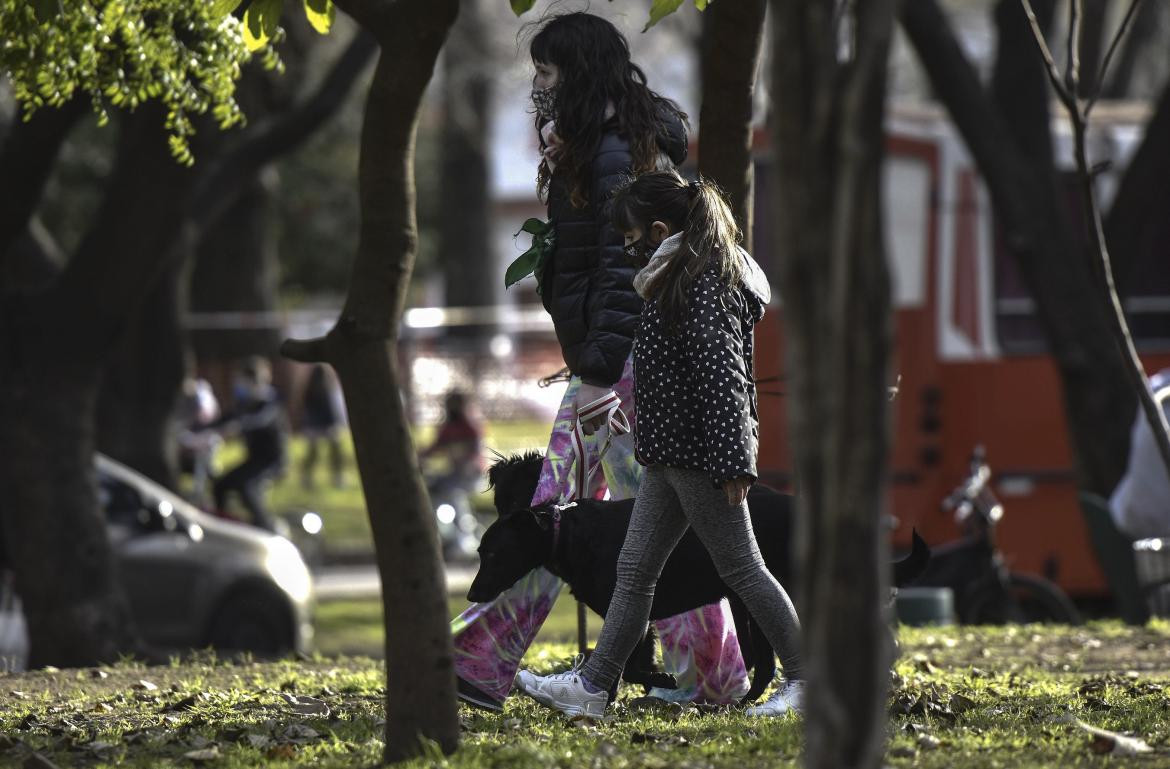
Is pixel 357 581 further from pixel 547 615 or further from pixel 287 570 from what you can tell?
pixel 547 615

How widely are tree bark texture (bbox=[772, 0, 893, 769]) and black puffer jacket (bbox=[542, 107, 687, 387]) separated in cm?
219

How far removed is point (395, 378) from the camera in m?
4.97

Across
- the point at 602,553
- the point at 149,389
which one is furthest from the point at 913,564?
the point at 149,389

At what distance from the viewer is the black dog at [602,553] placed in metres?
5.69

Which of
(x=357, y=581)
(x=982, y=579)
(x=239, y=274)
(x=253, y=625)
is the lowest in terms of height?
(x=357, y=581)

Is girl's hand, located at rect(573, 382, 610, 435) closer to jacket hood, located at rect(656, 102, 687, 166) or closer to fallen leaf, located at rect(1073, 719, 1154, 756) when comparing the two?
jacket hood, located at rect(656, 102, 687, 166)

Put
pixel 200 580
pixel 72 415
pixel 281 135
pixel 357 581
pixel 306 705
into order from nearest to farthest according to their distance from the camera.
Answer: pixel 306 705
pixel 72 415
pixel 200 580
pixel 281 135
pixel 357 581

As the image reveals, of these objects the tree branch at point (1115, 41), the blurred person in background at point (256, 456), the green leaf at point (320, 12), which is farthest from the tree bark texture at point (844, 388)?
the blurred person in background at point (256, 456)

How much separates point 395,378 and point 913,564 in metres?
1.86

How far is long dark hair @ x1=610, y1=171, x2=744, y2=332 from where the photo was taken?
5.29m

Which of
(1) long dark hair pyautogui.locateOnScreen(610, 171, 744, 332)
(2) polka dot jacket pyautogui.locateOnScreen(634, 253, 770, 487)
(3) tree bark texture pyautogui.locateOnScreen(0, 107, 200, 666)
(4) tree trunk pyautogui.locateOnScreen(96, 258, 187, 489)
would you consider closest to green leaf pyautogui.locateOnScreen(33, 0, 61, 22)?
(1) long dark hair pyautogui.locateOnScreen(610, 171, 744, 332)

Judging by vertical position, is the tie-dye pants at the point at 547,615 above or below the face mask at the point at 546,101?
below

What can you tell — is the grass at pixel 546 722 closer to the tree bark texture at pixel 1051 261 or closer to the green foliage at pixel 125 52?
the green foliage at pixel 125 52

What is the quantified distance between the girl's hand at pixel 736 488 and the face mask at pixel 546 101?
1.34 meters
